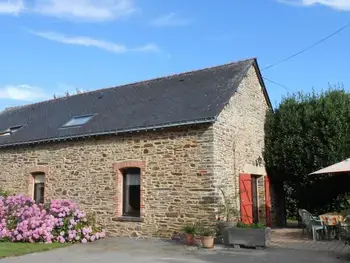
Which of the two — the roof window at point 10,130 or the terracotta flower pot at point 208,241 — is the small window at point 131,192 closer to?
the terracotta flower pot at point 208,241

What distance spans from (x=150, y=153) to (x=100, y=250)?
10.6 feet

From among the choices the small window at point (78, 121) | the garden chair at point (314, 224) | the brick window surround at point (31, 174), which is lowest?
the garden chair at point (314, 224)

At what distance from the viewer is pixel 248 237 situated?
960 centimetres

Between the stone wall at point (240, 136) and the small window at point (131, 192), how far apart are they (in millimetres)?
2738

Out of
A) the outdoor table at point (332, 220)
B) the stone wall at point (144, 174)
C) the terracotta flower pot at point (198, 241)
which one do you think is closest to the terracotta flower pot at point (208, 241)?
the terracotta flower pot at point (198, 241)

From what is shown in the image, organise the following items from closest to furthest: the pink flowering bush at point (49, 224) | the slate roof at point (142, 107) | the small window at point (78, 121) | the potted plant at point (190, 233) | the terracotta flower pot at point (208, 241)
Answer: the terracotta flower pot at point (208, 241)
the potted plant at point (190, 233)
the pink flowering bush at point (49, 224)
the slate roof at point (142, 107)
the small window at point (78, 121)

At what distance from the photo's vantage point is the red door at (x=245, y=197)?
1184 cm

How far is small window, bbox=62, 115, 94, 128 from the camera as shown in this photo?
13961mm

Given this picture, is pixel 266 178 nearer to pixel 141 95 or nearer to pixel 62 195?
pixel 141 95

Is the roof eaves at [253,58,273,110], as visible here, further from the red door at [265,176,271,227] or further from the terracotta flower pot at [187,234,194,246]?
the terracotta flower pot at [187,234,194,246]

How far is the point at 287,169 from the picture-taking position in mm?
14281

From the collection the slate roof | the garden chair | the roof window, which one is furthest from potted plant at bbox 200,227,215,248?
the roof window

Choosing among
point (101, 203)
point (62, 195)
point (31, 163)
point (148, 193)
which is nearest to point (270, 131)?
point (148, 193)

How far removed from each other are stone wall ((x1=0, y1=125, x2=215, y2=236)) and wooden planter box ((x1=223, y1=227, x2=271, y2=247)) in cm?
78
